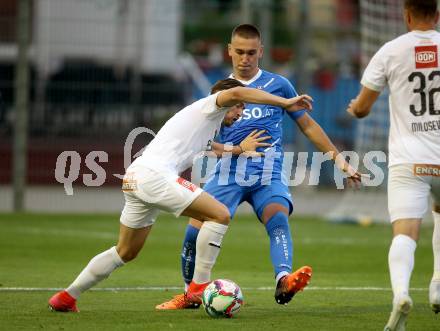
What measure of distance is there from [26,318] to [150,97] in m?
13.8

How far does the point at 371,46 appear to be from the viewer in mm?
20203

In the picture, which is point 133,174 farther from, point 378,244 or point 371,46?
point 371,46

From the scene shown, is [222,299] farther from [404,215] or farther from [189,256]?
[404,215]

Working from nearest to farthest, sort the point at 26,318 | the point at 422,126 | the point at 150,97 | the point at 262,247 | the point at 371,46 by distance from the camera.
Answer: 1. the point at 422,126
2. the point at 26,318
3. the point at 262,247
4. the point at 371,46
5. the point at 150,97

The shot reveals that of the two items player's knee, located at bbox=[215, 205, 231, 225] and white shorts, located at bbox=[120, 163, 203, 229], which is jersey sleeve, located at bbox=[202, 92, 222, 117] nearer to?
white shorts, located at bbox=[120, 163, 203, 229]

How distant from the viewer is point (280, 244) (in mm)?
9320

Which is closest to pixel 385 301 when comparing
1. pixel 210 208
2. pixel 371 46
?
pixel 210 208

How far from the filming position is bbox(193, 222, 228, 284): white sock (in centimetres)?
867

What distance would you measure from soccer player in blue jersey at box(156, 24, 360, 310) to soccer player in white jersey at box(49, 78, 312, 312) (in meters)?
0.64

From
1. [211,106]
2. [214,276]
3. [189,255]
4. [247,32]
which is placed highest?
[247,32]

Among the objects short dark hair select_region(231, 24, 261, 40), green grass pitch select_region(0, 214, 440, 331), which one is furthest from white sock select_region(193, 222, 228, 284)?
short dark hair select_region(231, 24, 261, 40)

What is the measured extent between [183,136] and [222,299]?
4.31 feet

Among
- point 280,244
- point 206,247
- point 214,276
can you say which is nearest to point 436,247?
point 280,244

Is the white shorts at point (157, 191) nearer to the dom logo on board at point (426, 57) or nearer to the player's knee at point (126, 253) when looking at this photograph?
the player's knee at point (126, 253)
